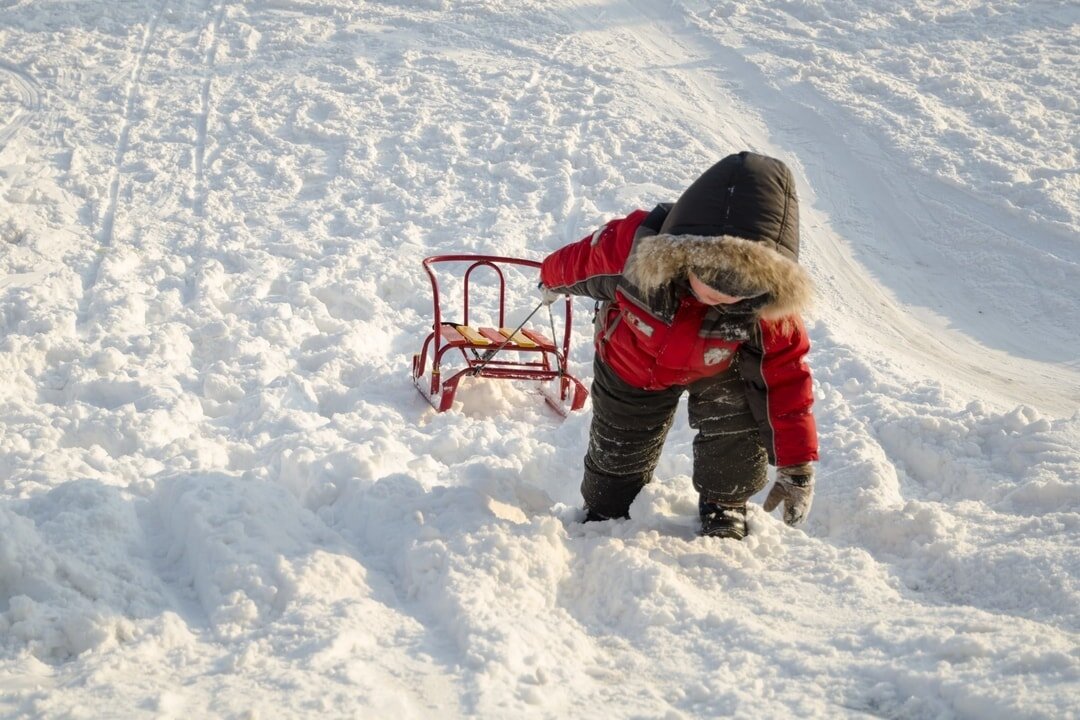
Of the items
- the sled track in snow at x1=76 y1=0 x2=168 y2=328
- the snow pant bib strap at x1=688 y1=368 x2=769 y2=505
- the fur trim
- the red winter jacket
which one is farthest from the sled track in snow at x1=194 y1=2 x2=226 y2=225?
the fur trim

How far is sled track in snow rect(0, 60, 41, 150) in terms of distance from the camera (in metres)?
8.09

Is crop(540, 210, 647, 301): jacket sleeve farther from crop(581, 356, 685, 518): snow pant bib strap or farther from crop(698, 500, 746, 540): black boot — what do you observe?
crop(698, 500, 746, 540): black boot

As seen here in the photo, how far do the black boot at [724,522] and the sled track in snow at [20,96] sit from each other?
22.1 feet

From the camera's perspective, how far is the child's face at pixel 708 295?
2957mm

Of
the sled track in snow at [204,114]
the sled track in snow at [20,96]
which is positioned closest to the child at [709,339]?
the sled track in snow at [204,114]

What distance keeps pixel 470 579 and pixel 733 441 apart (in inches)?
42.6

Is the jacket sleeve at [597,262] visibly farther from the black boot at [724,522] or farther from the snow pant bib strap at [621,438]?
the black boot at [724,522]

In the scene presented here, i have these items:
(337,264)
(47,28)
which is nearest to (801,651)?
(337,264)

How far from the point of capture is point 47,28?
10.1 meters

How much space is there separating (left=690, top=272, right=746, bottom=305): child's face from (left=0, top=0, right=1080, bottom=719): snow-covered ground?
35.2 inches

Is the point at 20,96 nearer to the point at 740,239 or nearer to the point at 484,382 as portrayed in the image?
the point at 484,382

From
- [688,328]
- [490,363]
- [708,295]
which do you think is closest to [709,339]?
[688,328]

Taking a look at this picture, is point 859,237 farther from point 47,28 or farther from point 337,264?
point 47,28

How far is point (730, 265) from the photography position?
9.34 feet
